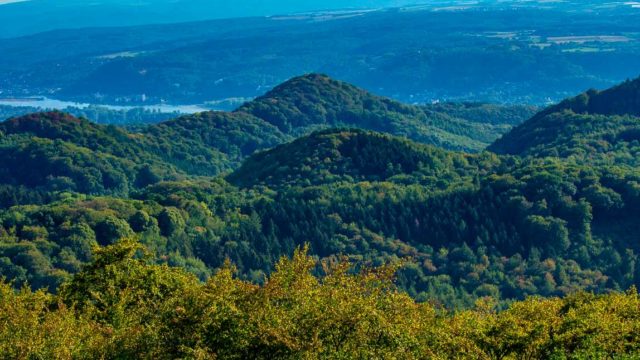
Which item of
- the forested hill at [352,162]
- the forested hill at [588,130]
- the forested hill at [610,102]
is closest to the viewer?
the forested hill at [352,162]

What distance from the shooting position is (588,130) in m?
154

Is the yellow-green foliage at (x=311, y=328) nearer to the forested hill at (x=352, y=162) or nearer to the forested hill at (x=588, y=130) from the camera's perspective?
the forested hill at (x=352, y=162)

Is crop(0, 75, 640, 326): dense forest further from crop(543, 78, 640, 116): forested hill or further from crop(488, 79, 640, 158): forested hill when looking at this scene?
crop(543, 78, 640, 116): forested hill

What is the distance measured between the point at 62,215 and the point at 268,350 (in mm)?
71472

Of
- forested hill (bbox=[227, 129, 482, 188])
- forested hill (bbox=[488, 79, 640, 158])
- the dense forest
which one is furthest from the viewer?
forested hill (bbox=[488, 79, 640, 158])

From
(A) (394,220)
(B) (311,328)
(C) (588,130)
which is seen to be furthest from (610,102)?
(B) (311,328)

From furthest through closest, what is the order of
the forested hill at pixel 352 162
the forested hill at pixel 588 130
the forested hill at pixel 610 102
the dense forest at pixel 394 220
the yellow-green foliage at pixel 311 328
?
the forested hill at pixel 610 102, the forested hill at pixel 588 130, the forested hill at pixel 352 162, the dense forest at pixel 394 220, the yellow-green foliage at pixel 311 328

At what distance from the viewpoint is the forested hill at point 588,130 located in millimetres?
144375

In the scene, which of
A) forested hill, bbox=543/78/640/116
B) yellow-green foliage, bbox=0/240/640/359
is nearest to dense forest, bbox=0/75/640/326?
forested hill, bbox=543/78/640/116

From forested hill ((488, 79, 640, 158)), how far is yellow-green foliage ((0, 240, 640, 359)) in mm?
95872

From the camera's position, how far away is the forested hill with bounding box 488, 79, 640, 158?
474 ft

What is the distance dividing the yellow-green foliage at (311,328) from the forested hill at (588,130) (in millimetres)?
95872

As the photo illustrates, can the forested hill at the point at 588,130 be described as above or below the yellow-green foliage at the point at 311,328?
below

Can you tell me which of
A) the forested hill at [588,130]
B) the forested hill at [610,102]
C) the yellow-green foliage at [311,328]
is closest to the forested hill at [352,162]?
the forested hill at [588,130]
